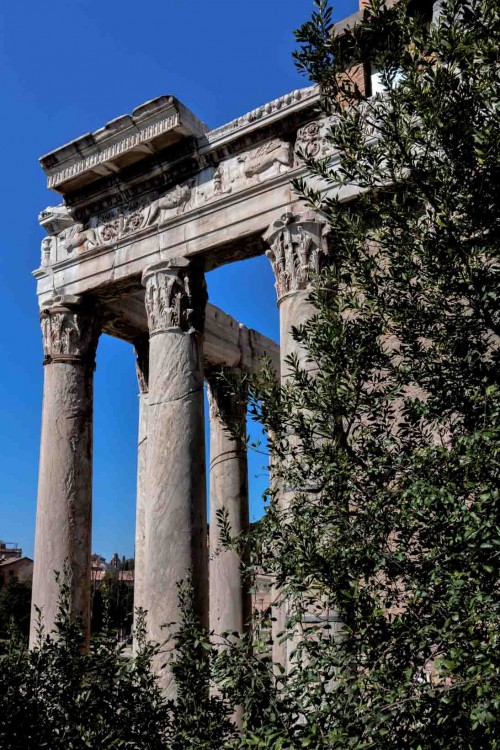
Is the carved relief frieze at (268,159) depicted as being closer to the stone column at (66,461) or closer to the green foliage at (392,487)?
the stone column at (66,461)

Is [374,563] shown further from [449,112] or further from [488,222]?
[449,112]

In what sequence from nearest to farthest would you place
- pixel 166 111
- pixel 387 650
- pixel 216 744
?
1. pixel 387 650
2. pixel 216 744
3. pixel 166 111

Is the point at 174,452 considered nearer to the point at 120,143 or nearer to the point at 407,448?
the point at 120,143

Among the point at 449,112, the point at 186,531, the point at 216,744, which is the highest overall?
the point at 449,112

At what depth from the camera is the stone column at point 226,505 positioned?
13.2 metres

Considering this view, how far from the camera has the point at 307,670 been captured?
155 inches

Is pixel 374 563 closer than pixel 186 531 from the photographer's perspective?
Yes

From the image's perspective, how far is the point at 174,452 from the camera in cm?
942

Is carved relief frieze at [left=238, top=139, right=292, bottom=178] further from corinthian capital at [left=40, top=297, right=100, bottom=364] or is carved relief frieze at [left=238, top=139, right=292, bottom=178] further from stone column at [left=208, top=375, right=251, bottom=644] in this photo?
stone column at [left=208, top=375, right=251, bottom=644]

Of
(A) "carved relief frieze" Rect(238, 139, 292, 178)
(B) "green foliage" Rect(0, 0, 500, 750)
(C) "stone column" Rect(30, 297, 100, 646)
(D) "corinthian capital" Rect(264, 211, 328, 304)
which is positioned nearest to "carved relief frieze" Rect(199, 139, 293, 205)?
(A) "carved relief frieze" Rect(238, 139, 292, 178)

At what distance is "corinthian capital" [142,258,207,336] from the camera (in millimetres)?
9961

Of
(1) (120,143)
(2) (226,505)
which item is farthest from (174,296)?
(2) (226,505)

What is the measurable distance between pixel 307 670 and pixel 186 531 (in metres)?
5.33

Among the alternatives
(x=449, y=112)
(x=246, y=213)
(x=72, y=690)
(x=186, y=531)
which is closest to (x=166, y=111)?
(x=246, y=213)
